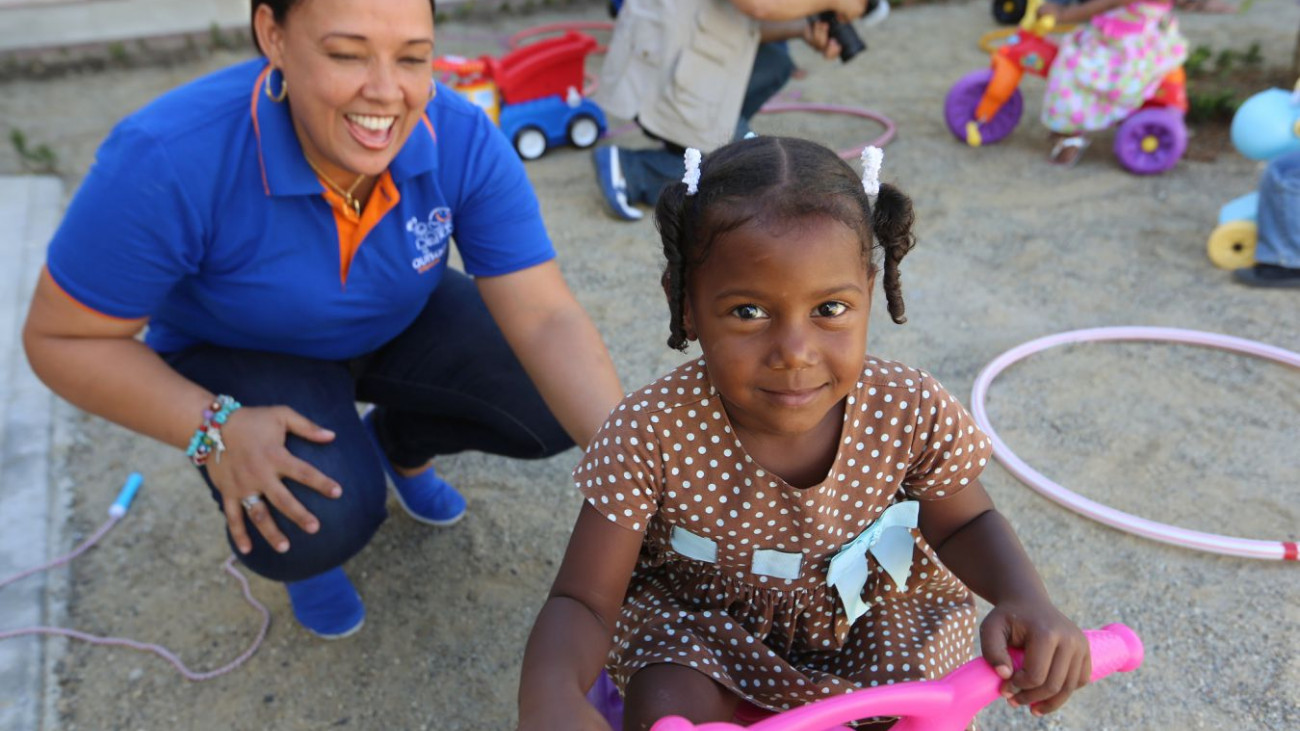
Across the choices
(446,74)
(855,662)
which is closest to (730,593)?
(855,662)

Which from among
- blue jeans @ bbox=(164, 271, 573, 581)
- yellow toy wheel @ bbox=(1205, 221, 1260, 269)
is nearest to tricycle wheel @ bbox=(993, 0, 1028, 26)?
yellow toy wheel @ bbox=(1205, 221, 1260, 269)

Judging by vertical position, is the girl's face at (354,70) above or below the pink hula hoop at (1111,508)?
above

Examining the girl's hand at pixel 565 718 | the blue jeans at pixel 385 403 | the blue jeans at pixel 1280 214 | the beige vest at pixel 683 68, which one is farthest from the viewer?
the beige vest at pixel 683 68

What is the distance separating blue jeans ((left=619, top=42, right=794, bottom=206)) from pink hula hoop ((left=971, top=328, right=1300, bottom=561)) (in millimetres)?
1665

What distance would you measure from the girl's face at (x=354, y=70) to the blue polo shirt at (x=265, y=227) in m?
0.11

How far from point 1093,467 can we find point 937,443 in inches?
56.0

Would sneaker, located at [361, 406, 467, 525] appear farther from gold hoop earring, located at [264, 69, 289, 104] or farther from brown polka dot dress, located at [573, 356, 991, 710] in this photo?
brown polka dot dress, located at [573, 356, 991, 710]

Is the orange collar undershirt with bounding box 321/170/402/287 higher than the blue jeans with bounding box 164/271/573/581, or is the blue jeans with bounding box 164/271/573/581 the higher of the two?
the orange collar undershirt with bounding box 321/170/402/287

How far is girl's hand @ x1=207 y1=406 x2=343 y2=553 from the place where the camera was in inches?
70.5

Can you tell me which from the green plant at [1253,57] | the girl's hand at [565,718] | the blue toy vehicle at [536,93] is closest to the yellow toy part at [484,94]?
the blue toy vehicle at [536,93]

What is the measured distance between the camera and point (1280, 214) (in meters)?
3.33

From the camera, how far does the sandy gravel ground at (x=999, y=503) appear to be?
6.62 feet

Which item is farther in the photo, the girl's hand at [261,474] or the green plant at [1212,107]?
the green plant at [1212,107]

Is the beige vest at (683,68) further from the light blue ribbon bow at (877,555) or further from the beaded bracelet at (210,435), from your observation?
the light blue ribbon bow at (877,555)
